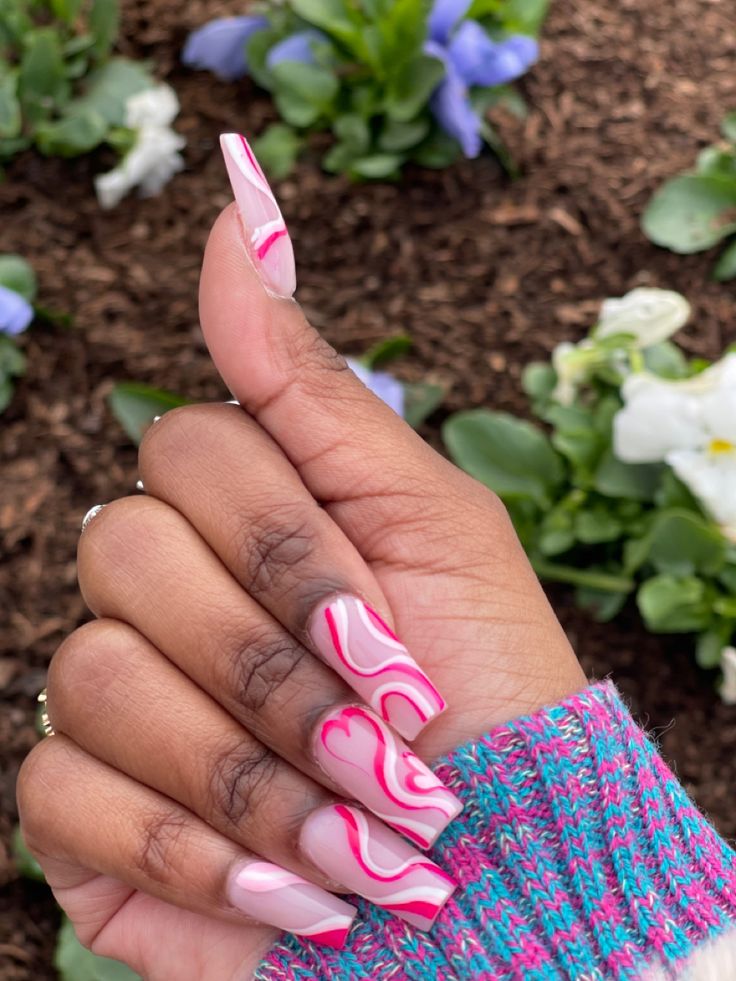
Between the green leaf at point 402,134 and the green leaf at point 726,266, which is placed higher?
the green leaf at point 402,134

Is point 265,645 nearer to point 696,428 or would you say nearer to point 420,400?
point 696,428

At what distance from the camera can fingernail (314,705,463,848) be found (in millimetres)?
952

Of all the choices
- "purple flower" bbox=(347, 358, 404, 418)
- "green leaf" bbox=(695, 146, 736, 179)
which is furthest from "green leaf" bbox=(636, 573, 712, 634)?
"green leaf" bbox=(695, 146, 736, 179)

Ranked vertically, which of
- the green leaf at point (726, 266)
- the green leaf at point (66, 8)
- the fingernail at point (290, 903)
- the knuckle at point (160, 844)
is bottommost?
the green leaf at point (726, 266)

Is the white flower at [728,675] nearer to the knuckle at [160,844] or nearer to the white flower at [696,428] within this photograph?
the white flower at [696,428]

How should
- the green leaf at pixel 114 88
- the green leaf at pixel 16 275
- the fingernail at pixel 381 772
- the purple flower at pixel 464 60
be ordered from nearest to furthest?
the fingernail at pixel 381 772 → the green leaf at pixel 16 275 → the purple flower at pixel 464 60 → the green leaf at pixel 114 88

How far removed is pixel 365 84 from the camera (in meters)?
2.23

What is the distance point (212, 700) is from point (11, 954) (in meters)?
0.80

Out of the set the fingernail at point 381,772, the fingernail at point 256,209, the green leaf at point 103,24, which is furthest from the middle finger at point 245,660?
the green leaf at point 103,24

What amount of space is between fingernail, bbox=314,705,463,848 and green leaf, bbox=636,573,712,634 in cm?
78

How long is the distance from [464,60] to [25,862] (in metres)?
1.53

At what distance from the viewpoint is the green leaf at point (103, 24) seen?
2.20 metres

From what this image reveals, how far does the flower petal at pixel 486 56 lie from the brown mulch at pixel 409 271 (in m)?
0.17

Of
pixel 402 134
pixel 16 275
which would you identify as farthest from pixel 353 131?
pixel 16 275
